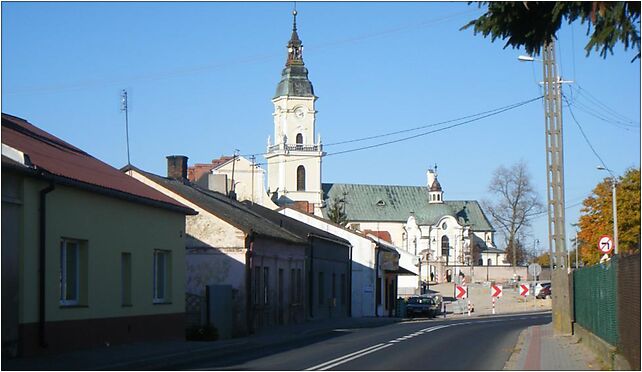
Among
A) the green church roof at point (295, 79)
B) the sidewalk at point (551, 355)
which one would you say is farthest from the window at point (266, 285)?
the green church roof at point (295, 79)

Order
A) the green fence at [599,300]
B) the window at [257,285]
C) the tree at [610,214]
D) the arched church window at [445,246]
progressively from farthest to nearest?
1. the arched church window at [445,246]
2. the tree at [610,214]
3. the window at [257,285]
4. the green fence at [599,300]

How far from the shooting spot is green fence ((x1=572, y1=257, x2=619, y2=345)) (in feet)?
60.8

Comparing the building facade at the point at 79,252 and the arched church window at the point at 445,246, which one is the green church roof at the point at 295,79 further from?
the building facade at the point at 79,252

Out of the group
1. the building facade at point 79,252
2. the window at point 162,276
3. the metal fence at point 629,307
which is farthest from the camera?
the window at point 162,276

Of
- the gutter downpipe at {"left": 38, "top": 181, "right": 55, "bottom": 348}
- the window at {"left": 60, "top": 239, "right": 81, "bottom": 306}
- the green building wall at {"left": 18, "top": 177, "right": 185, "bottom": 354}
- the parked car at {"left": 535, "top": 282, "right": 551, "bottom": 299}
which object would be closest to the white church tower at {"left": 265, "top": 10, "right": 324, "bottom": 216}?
the parked car at {"left": 535, "top": 282, "right": 551, "bottom": 299}

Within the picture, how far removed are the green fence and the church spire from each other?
351 ft

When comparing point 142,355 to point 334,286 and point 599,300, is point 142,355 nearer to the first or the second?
point 599,300

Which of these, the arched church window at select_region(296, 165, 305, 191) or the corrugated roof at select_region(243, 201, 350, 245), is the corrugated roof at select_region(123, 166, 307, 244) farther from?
the arched church window at select_region(296, 165, 305, 191)

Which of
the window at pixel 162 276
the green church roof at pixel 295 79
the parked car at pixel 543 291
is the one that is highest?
the green church roof at pixel 295 79

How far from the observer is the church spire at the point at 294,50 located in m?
133

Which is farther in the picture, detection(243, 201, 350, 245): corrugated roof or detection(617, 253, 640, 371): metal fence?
detection(243, 201, 350, 245): corrugated roof

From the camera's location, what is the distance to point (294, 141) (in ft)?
451

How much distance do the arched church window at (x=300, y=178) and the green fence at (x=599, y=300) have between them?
111 meters

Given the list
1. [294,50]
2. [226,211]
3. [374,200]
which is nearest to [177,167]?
[226,211]
